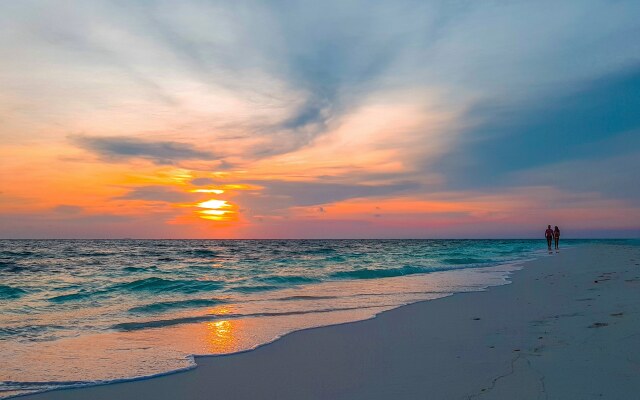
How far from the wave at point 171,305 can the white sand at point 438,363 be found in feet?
17.6

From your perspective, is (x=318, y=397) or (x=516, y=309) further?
(x=516, y=309)

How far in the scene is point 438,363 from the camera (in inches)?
233

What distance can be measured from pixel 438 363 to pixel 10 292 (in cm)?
1523

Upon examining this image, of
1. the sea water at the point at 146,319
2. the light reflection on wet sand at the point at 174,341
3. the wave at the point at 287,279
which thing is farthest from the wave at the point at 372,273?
the light reflection on wet sand at the point at 174,341

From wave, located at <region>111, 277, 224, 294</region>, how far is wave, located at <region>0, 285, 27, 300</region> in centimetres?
286

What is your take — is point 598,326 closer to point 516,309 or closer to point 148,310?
point 516,309

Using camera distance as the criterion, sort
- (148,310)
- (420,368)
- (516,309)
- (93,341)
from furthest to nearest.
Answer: (148,310), (516,309), (93,341), (420,368)

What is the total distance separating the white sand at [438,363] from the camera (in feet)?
15.6

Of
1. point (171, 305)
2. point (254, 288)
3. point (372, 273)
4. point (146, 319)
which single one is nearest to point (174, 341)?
point (146, 319)

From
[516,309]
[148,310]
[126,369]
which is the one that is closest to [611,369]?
[516,309]

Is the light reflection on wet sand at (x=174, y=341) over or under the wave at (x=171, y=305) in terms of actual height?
over

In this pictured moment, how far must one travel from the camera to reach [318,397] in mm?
4859

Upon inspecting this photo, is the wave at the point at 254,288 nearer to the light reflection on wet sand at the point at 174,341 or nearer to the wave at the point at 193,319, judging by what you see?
the light reflection on wet sand at the point at 174,341

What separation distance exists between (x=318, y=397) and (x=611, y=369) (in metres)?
3.11
